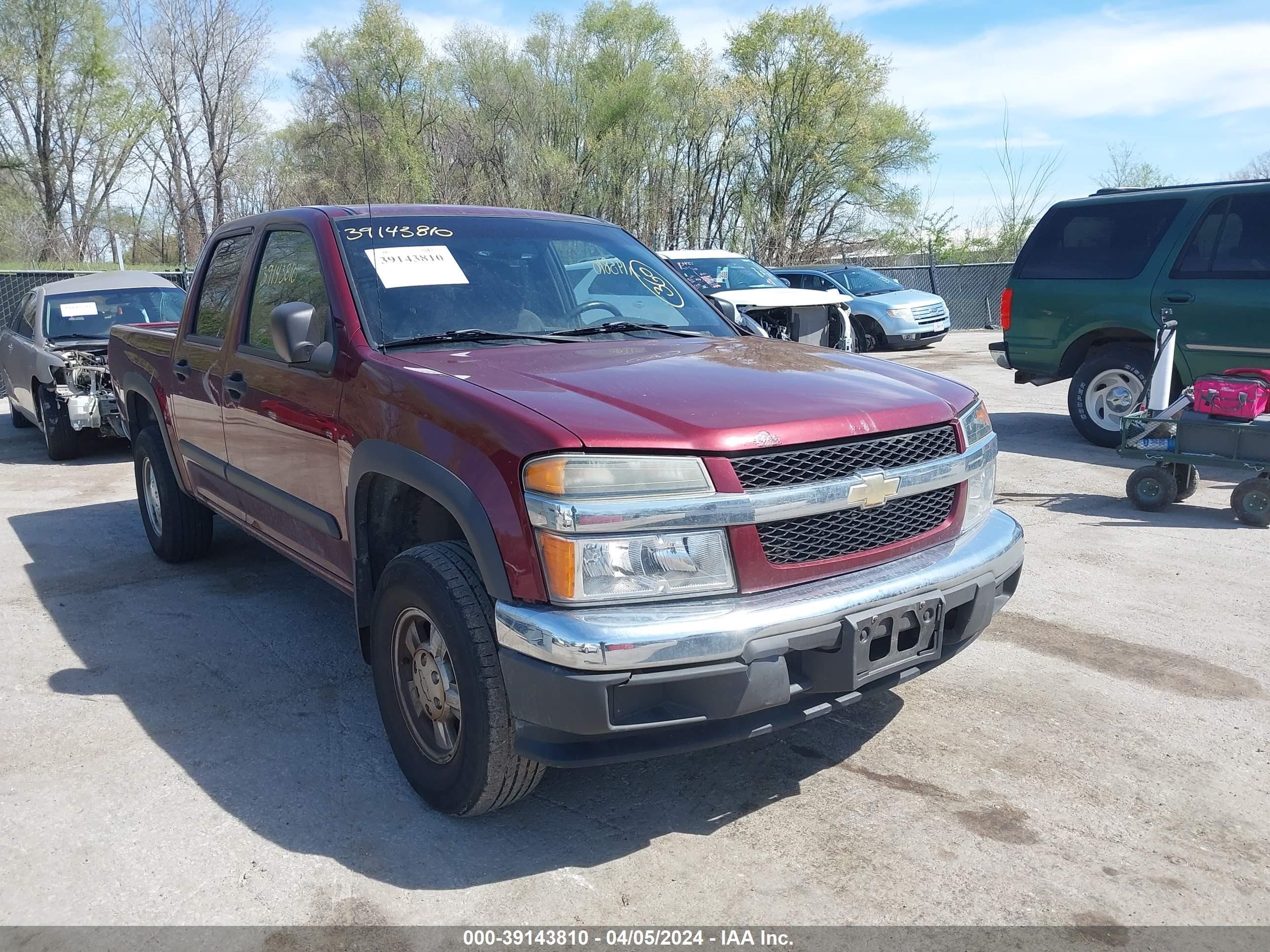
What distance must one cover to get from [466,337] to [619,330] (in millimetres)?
626

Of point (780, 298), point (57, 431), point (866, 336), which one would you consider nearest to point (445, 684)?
point (57, 431)

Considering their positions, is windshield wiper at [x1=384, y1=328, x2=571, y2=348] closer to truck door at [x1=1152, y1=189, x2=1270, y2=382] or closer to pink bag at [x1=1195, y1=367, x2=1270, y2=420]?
pink bag at [x1=1195, y1=367, x2=1270, y2=420]

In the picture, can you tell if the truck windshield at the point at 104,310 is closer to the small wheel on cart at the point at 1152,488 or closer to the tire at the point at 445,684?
the tire at the point at 445,684

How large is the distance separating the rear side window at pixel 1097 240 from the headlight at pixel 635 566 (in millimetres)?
7350

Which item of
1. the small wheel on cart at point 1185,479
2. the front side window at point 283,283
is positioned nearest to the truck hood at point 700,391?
the front side window at point 283,283

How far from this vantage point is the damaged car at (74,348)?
9.21m

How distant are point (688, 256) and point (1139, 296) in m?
7.23

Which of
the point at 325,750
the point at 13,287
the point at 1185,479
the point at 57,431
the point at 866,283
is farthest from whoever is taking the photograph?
the point at 866,283

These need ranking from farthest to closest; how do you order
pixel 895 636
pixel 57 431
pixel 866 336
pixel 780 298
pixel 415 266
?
pixel 866 336 → pixel 780 298 → pixel 57 431 → pixel 415 266 → pixel 895 636

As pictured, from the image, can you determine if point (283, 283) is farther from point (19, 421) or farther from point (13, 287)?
point (13, 287)

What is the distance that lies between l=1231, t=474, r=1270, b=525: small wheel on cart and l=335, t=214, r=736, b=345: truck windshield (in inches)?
158

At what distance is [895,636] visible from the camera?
2842 mm

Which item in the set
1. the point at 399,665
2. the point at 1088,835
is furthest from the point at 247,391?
the point at 1088,835

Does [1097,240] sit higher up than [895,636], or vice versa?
[1097,240]
